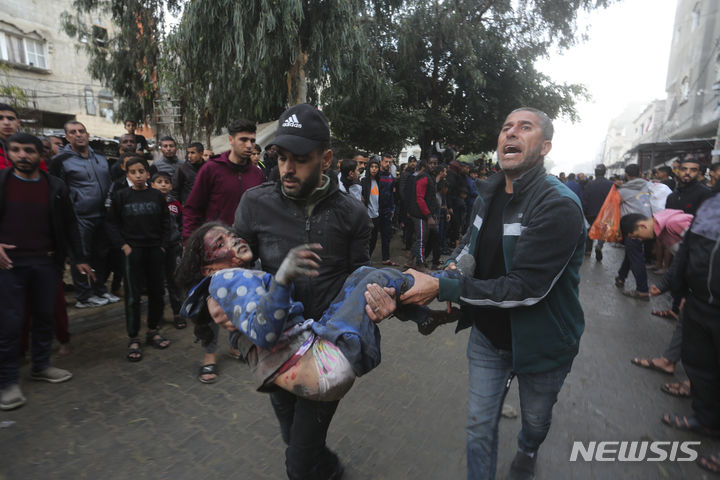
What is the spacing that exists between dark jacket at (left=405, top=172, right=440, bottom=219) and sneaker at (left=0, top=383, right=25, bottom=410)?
6.37 meters

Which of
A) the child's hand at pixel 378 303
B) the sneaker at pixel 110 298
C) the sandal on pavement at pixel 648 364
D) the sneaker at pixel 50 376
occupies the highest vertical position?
the child's hand at pixel 378 303

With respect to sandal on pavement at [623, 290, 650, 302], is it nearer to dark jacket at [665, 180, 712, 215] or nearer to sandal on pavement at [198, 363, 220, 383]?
dark jacket at [665, 180, 712, 215]

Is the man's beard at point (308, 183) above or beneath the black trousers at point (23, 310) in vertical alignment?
above

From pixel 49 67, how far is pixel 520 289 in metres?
31.0

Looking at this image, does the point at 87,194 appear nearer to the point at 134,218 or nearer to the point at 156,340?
the point at 134,218

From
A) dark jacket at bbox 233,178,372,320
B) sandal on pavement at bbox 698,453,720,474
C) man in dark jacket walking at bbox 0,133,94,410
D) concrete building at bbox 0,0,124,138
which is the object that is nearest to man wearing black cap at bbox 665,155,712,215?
sandal on pavement at bbox 698,453,720,474

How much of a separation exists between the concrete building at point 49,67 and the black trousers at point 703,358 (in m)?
25.9

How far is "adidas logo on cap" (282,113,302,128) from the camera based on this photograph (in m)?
1.77

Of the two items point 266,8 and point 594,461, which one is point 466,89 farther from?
point 594,461

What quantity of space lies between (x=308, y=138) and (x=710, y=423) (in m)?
3.77

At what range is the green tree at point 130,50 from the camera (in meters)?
11.0

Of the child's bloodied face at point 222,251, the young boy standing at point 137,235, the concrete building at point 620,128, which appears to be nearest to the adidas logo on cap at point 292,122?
the child's bloodied face at point 222,251

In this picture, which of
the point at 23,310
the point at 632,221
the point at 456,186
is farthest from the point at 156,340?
the point at 456,186

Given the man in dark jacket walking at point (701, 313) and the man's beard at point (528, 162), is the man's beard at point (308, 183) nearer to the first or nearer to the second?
the man's beard at point (528, 162)
